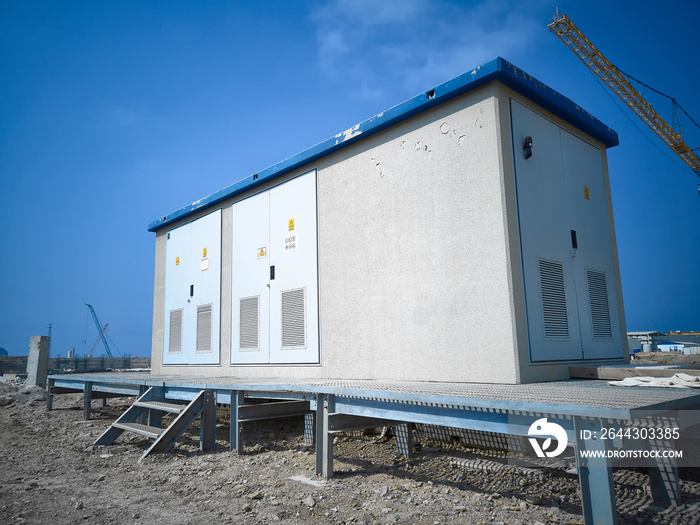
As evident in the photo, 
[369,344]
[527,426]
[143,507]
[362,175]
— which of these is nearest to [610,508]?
[527,426]

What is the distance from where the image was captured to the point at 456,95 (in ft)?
17.8

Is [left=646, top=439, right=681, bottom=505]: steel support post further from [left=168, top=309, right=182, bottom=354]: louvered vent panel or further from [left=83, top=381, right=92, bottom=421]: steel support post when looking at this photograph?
[left=83, top=381, right=92, bottom=421]: steel support post

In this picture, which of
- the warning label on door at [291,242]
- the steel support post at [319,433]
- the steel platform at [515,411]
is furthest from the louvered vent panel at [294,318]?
the steel support post at [319,433]

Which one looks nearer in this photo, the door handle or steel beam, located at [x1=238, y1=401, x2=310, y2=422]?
steel beam, located at [x1=238, y1=401, x2=310, y2=422]

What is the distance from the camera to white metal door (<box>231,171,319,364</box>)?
707 cm

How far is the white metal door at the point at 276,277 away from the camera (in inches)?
278

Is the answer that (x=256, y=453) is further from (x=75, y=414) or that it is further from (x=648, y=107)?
(x=648, y=107)

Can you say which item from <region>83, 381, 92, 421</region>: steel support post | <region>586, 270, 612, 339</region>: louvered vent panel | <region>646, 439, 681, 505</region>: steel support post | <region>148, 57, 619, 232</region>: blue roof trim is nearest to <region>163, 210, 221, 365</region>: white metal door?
<region>83, 381, 92, 421</region>: steel support post

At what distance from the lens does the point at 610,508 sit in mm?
2393

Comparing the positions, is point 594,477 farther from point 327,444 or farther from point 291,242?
point 291,242

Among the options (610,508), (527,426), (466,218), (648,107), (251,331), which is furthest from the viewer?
(648,107)

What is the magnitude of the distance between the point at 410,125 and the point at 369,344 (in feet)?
8.92

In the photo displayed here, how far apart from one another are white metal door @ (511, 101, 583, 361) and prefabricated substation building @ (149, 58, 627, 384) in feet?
0.07

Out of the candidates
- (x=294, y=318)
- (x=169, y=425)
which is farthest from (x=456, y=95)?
(x=169, y=425)
